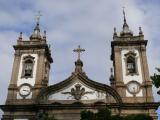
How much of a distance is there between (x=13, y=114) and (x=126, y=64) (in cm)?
1028

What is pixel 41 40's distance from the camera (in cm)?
3120

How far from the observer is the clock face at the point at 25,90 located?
28.1 meters

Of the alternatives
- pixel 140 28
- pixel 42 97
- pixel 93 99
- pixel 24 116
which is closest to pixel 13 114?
pixel 24 116

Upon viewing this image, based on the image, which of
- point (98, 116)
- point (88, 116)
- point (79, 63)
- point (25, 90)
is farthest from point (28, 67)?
point (98, 116)

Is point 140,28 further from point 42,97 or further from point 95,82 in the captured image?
point 42,97

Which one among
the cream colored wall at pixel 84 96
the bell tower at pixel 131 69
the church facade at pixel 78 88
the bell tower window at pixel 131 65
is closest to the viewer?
the church facade at pixel 78 88

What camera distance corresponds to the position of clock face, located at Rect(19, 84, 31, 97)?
2809 cm

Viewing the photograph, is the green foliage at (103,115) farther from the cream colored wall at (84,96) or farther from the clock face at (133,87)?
the clock face at (133,87)

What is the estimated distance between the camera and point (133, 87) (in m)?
27.6

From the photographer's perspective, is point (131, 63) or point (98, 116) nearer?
point (98, 116)

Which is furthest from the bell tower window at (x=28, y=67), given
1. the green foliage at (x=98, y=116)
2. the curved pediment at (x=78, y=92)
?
the green foliage at (x=98, y=116)

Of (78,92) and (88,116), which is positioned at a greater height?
(78,92)

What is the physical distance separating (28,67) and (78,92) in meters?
5.40

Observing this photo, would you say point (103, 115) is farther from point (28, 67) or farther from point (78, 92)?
point (28, 67)
